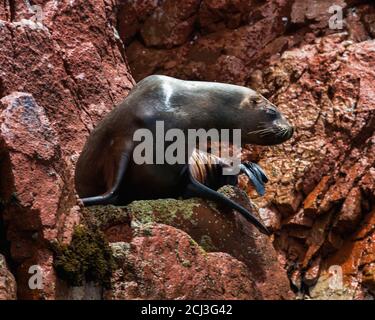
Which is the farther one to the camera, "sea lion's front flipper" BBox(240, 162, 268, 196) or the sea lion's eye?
"sea lion's front flipper" BBox(240, 162, 268, 196)

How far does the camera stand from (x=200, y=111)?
22.8 feet

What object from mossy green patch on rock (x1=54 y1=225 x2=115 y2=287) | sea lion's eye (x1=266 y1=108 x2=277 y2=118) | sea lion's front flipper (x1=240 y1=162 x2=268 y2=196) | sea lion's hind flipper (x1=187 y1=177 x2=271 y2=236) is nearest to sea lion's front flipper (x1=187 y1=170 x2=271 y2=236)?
sea lion's hind flipper (x1=187 y1=177 x2=271 y2=236)

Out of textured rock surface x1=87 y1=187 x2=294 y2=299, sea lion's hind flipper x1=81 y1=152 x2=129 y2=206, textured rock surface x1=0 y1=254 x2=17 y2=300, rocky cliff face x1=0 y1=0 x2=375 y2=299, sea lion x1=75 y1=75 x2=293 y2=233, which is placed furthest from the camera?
sea lion x1=75 y1=75 x2=293 y2=233

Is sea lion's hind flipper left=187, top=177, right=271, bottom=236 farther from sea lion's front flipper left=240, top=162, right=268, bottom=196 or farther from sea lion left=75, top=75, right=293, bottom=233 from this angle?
sea lion's front flipper left=240, top=162, right=268, bottom=196

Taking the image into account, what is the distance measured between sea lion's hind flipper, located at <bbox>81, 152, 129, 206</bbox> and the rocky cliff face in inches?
11.0

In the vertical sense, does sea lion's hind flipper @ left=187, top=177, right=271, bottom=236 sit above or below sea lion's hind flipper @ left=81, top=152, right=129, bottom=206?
below

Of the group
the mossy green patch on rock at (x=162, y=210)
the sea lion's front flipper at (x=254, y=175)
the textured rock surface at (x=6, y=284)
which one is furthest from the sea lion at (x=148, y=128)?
the textured rock surface at (x=6, y=284)

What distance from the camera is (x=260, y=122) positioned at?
7.24 m

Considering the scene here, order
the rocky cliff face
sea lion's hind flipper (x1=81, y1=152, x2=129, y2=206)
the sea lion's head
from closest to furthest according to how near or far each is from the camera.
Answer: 1. the rocky cliff face
2. sea lion's hind flipper (x1=81, y1=152, x2=129, y2=206)
3. the sea lion's head

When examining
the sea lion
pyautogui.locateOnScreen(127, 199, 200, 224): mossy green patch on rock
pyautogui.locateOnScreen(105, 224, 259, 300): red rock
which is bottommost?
pyautogui.locateOnScreen(105, 224, 259, 300): red rock

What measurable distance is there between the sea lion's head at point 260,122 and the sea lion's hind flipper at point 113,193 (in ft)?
3.07

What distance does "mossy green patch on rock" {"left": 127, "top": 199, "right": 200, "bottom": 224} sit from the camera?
6262 mm

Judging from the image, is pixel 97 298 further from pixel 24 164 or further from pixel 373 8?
pixel 373 8

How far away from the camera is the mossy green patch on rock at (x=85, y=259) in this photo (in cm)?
491
